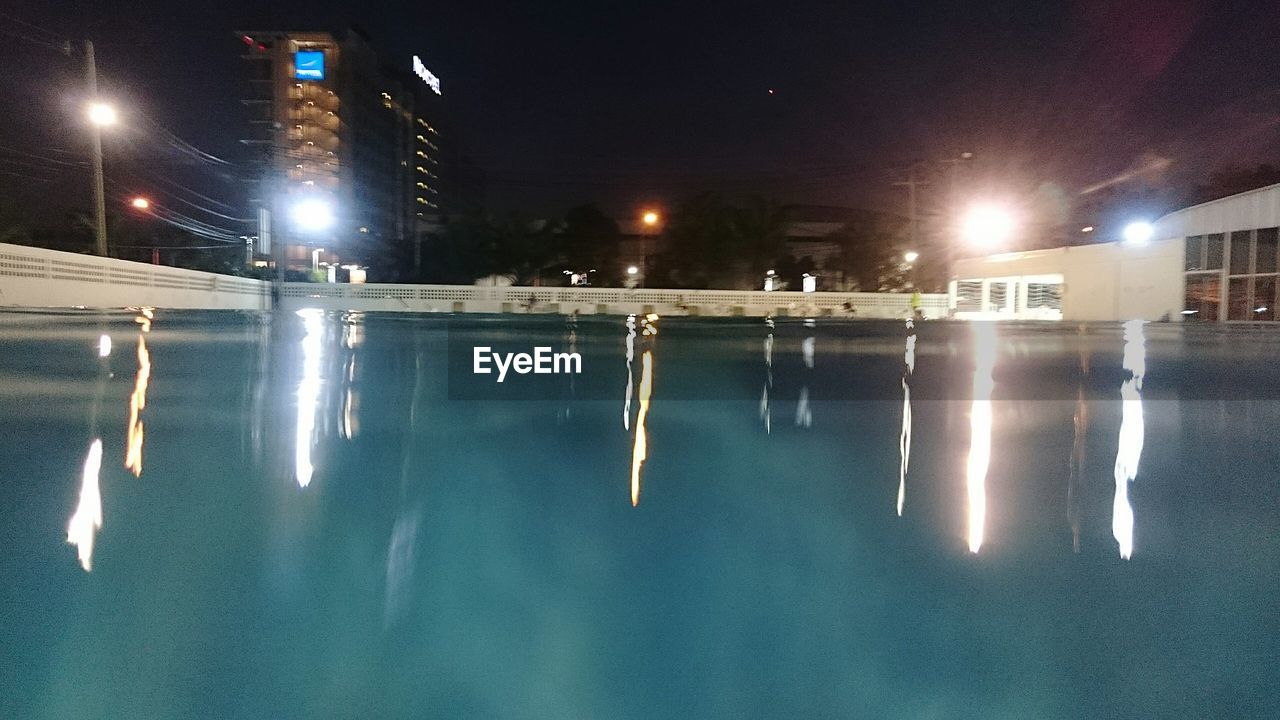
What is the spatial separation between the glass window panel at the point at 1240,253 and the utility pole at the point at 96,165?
2751 cm

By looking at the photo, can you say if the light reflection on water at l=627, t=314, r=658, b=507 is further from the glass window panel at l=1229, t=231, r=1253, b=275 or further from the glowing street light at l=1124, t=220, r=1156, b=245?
the glowing street light at l=1124, t=220, r=1156, b=245

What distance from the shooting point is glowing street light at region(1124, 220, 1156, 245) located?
78.6ft

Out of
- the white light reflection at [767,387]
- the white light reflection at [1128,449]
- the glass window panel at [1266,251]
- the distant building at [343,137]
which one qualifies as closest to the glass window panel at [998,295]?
the glass window panel at [1266,251]

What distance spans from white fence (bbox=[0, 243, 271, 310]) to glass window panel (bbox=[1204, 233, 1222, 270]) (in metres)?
23.8

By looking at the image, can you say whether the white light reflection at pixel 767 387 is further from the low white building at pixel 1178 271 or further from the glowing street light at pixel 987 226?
the glowing street light at pixel 987 226

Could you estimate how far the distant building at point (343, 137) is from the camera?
47.5 meters

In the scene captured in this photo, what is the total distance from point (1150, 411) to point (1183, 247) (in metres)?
23.8

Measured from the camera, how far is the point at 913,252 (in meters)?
32.8

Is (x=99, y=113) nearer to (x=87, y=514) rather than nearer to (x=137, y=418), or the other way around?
(x=137, y=418)

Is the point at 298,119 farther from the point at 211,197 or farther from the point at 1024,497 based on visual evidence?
the point at 1024,497

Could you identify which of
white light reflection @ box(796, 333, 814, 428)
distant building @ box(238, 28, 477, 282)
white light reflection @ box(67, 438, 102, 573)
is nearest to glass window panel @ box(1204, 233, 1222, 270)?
white light reflection @ box(796, 333, 814, 428)

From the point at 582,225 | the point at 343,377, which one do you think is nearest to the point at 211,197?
the point at 582,225

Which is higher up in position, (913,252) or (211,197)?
(211,197)

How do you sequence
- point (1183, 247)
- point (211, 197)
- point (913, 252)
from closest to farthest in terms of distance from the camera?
point (1183, 247) → point (913, 252) → point (211, 197)
